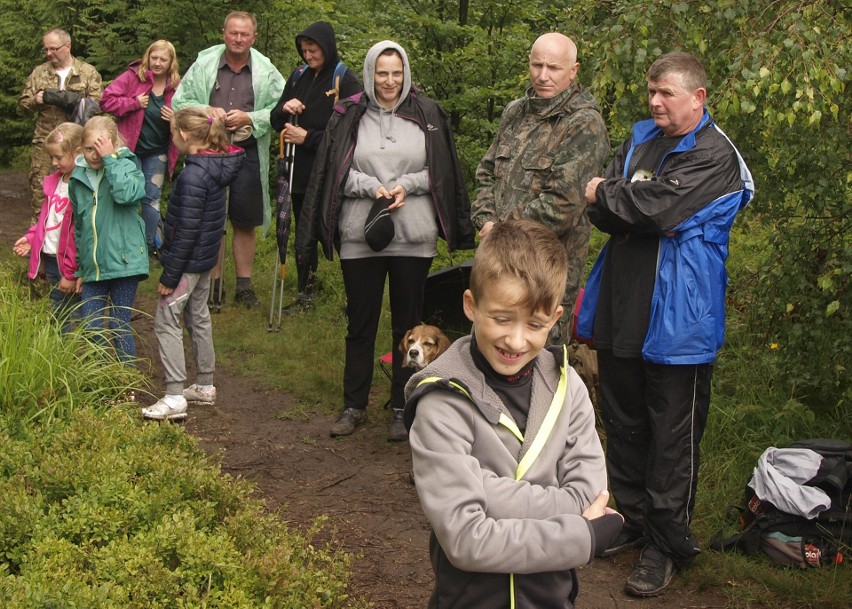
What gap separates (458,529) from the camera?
8.05 feet

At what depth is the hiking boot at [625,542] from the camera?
502cm

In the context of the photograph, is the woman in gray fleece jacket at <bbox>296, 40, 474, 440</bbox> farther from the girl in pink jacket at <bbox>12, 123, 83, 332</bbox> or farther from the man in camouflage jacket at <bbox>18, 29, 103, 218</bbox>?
the man in camouflage jacket at <bbox>18, 29, 103, 218</bbox>

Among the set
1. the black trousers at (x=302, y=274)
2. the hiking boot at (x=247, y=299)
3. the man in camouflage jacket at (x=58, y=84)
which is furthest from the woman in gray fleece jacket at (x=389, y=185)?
the man in camouflage jacket at (x=58, y=84)

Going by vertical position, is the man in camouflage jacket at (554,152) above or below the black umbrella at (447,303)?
above

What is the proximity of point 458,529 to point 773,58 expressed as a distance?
3.08 m

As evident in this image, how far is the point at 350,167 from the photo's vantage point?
6.18m

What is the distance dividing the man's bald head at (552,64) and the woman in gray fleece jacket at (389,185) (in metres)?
1.00

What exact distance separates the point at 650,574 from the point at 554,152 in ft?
7.02

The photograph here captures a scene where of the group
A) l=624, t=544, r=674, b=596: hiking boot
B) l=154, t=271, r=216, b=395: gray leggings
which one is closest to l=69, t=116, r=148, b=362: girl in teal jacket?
l=154, t=271, r=216, b=395: gray leggings

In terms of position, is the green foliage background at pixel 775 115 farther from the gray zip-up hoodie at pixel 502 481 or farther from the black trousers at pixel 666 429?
the gray zip-up hoodie at pixel 502 481

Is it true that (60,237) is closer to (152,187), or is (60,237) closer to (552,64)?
(152,187)

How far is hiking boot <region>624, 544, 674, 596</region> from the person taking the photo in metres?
4.62

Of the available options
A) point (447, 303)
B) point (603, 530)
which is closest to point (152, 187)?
point (447, 303)

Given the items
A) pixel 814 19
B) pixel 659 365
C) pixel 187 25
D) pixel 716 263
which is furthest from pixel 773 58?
pixel 187 25
